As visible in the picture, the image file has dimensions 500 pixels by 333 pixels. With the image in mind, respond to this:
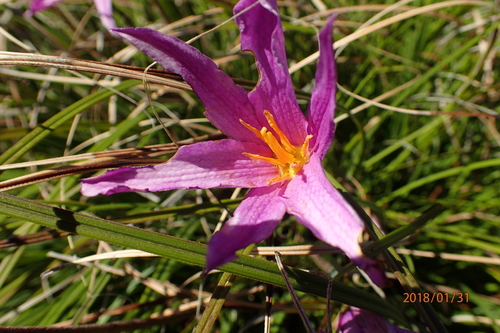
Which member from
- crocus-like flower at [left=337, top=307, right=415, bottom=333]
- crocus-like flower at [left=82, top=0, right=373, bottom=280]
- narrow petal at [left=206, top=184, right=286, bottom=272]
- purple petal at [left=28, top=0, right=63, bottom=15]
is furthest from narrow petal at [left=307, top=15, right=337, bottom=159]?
purple petal at [left=28, top=0, right=63, bottom=15]

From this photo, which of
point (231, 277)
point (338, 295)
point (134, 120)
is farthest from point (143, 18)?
point (338, 295)

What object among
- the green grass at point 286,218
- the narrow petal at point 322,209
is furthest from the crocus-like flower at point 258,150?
the green grass at point 286,218

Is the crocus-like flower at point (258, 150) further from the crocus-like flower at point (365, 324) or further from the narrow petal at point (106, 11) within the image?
the narrow petal at point (106, 11)

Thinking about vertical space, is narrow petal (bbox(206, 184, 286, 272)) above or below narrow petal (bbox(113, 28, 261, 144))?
below

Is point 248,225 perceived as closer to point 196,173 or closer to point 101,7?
point 196,173

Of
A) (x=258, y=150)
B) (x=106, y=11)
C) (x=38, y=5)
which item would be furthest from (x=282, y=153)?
(x=38, y=5)

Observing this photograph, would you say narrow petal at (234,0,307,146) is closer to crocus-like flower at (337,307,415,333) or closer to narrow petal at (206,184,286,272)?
narrow petal at (206,184,286,272)

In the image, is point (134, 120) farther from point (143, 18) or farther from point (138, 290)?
point (143, 18)
